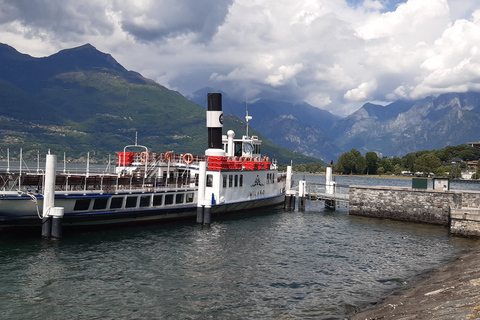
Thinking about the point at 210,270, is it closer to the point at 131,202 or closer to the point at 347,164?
the point at 131,202

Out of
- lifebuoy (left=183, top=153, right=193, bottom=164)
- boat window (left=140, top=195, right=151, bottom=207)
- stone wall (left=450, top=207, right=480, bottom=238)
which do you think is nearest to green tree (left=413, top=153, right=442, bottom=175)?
stone wall (left=450, top=207, right=480, bottom=238)

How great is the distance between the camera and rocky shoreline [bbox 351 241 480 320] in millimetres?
11812

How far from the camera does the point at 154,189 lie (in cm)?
3269

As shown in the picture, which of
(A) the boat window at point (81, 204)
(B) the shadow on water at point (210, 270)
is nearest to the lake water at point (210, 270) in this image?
(B) the shadow on water at point (210, 270)

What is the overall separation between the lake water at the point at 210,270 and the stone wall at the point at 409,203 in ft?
13.2

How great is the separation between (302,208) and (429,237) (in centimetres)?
1839

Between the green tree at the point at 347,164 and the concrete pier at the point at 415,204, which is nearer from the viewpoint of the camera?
the concrete pier at the point at 415,204

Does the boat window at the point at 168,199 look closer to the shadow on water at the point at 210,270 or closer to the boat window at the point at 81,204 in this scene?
the shadow on water at the point at 210,270

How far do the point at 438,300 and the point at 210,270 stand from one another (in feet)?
37.3

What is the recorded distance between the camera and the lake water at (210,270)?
16109mm

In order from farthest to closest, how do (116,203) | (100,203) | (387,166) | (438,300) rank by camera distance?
(387,166) < (116,203) < (100,203) < (438,300)

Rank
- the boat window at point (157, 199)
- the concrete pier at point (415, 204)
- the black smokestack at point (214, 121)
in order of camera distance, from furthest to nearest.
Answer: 1. the black smokestack at point (214, 121)
2. the concrete pier at point (415, 204)
3. the boat window at point (157, 199)

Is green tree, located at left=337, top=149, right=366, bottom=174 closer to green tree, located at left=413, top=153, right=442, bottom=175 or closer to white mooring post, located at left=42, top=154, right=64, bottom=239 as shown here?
green tree, located at left=413, top=153, right=442, bottom=175

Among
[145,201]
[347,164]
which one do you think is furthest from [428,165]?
[145,201]
